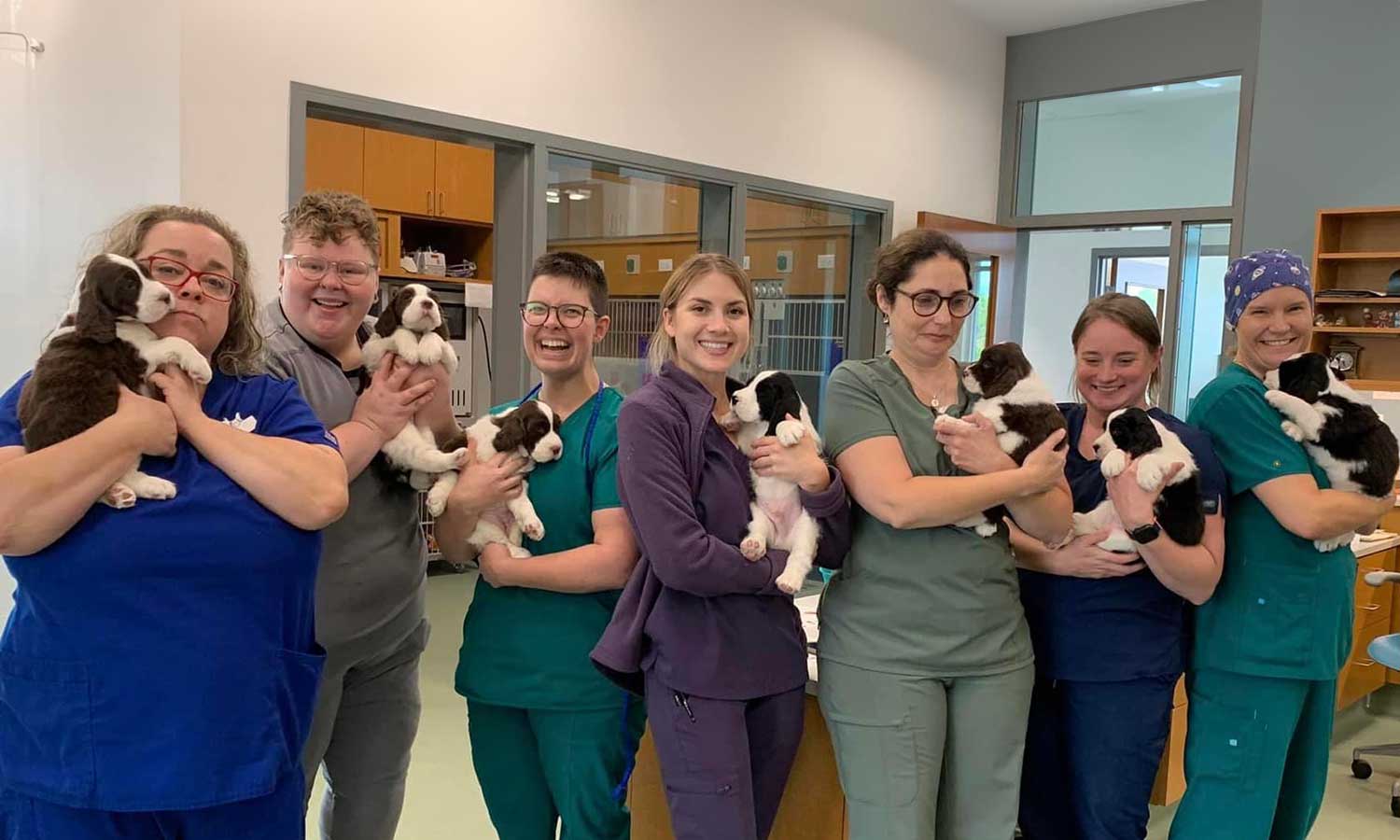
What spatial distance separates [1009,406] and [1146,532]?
0.36 m

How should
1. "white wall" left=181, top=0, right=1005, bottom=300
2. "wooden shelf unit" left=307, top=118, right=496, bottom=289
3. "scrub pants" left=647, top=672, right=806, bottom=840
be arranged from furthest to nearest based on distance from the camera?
"wooden shelf unit" left=307, top=118, right=496, bottom=289 → "white wall" left=181, top=0, right=1005, bottom=300 → "scrub pants" left=647, top=672, right=806, bottom=840

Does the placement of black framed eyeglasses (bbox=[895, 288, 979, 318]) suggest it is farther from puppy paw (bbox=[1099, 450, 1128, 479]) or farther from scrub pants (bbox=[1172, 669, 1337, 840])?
scrub pants (bbox=[1172, 669, 1337, 840])

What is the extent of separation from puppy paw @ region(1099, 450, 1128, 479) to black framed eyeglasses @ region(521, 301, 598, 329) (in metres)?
1.09

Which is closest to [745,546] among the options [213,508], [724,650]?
[724,650]

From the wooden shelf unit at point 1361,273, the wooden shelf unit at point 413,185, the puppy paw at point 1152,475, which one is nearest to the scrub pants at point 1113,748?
the puppy paw at point 1152,475

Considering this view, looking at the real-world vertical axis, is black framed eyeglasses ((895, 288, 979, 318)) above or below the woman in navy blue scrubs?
above

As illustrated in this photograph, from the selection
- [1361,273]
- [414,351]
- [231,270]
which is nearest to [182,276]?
[231,270]

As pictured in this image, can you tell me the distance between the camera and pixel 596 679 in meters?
1.85

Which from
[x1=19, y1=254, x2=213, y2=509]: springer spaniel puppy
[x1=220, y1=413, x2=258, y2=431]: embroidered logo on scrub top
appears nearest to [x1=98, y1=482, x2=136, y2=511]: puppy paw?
[x1=19, y1=254, x2=213, y2=509]: springer spaniel puppy

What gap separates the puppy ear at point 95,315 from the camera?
57.2 inches

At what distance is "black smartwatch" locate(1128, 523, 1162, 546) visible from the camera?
1.91 meters

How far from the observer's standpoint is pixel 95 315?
57.5 inches

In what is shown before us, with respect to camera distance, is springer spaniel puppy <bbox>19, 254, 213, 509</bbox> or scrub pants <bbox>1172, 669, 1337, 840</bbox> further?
scrub pants <bbox>1172, 669, 1337, 840</bbox>

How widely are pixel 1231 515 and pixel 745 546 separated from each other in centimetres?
107
